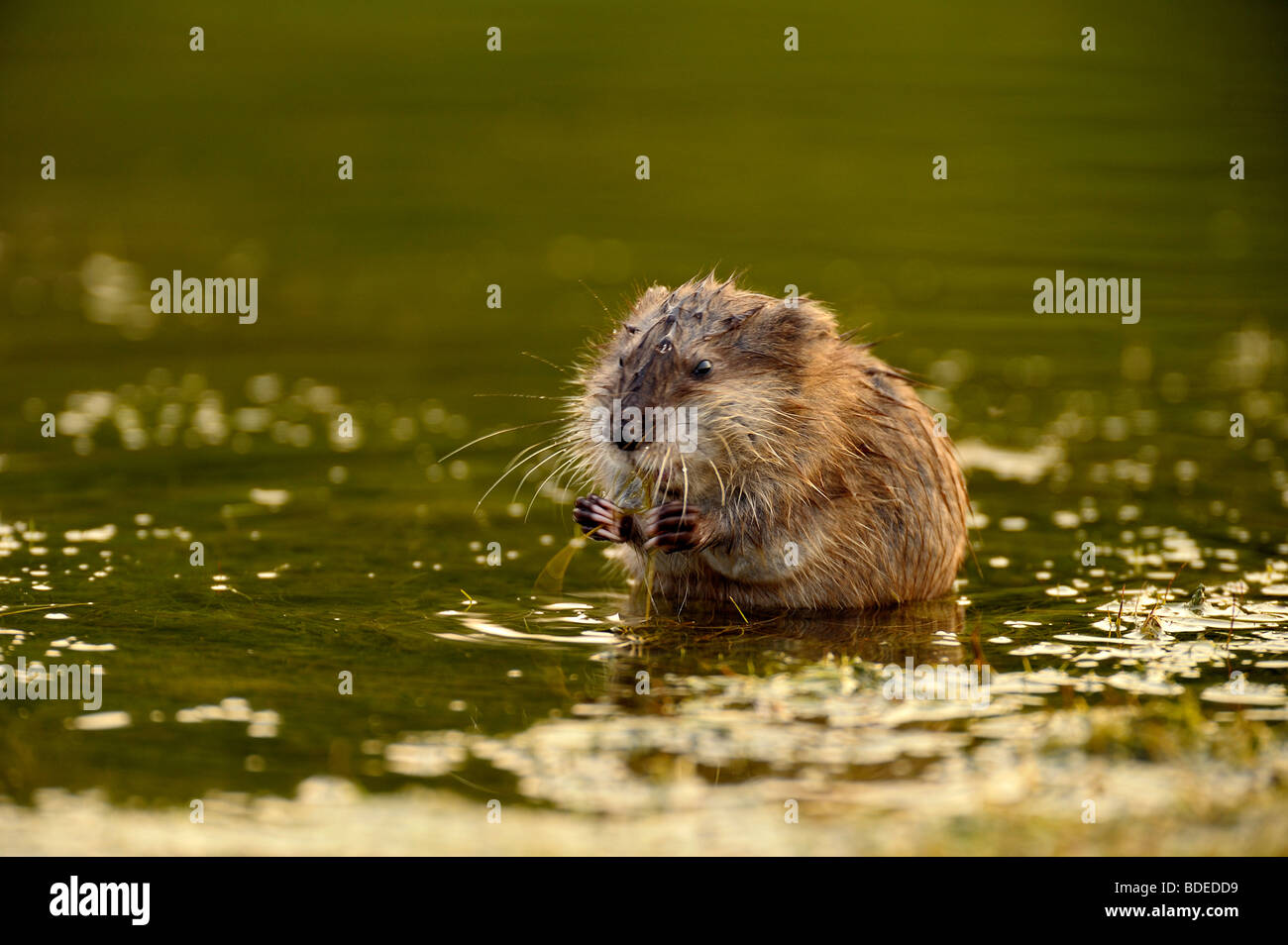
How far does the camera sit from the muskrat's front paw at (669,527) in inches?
339

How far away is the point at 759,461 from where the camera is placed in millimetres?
8750

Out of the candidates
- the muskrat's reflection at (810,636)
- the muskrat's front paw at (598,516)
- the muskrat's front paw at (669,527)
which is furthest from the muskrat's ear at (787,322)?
the muskrat's reflection at (810,636)

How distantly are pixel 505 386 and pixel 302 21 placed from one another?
2037 centimetres

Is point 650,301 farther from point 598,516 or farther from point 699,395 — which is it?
point 598,516

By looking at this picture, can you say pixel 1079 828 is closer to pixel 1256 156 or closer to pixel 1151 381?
pixel 1151 381

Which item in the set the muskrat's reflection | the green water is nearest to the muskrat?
the muskrat's reflection

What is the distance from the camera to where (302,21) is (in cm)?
3250

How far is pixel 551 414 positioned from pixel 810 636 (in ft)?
20.7

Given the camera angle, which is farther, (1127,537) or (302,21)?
(302,21)

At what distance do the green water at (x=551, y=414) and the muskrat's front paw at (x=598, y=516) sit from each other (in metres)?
0.56

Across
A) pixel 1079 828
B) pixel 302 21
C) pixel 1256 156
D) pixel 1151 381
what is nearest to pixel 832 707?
pixel 1079 828

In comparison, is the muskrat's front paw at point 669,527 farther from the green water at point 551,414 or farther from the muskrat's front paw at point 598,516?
the green water at point 551,414
